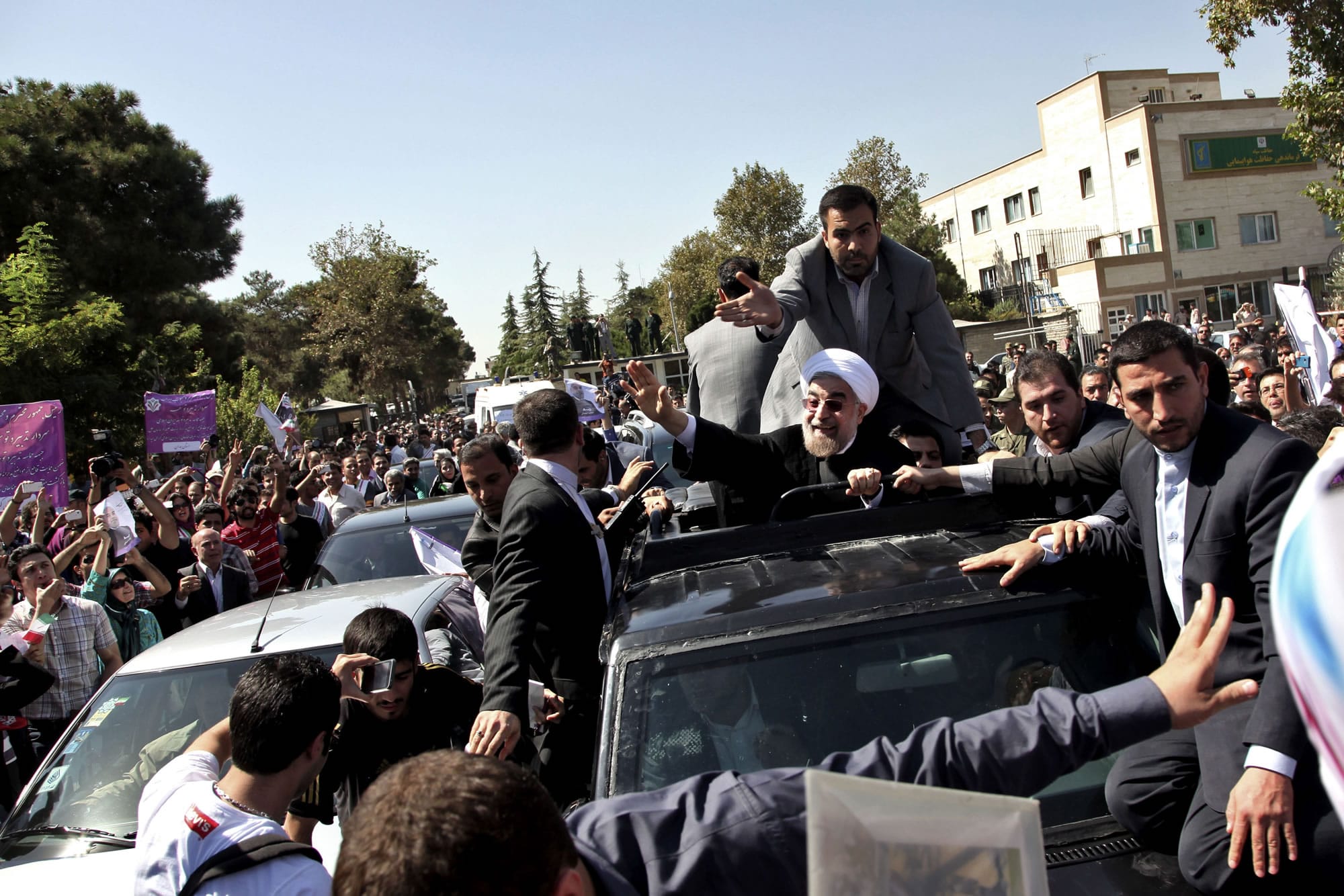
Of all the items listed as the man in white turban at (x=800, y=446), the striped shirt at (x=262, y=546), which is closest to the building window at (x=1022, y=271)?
the striped shirt at (x=262, y=546)

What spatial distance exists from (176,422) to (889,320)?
10.6 metres

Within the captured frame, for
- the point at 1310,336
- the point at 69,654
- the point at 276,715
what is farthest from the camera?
the point at 1310,336

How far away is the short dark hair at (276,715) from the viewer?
9.10ft

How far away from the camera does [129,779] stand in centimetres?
442

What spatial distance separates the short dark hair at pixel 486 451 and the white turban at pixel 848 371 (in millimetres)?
1818

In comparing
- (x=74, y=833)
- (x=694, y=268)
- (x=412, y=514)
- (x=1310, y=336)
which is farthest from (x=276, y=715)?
(x=694, y=268)

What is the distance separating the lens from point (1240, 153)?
137 ft

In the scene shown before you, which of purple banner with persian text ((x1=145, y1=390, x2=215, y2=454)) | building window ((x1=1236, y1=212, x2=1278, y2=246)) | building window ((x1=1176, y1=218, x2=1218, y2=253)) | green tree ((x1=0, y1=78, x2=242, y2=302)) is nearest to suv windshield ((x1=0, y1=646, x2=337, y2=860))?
purple banner with persian text ((x1=145, y1=390, x2=215, y2=454))

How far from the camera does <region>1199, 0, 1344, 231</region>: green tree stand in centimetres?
1509

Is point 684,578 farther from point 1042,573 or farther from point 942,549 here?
point 1042,573

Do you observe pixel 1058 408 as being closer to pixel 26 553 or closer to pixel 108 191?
pixel 26 553

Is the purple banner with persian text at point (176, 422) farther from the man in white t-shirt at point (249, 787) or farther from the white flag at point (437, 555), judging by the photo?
the man in white t-shirt at point (249, 787)

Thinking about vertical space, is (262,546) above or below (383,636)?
below

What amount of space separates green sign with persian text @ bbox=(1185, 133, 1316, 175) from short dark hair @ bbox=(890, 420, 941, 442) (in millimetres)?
42397
